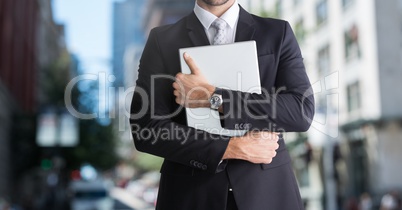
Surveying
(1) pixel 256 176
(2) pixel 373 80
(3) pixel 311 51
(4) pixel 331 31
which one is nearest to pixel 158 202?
(1) pixel 256 176

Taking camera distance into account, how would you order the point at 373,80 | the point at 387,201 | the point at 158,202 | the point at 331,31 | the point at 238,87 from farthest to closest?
the point at 331,31 < the point at 373,80 < the point at 387,201 < the point at 158,202 < the point at 238,87

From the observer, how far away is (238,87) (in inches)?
91.0

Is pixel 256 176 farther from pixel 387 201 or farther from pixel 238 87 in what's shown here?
pixel 387 201

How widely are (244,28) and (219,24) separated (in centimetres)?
11

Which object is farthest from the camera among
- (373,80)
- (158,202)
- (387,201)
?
(373,80)

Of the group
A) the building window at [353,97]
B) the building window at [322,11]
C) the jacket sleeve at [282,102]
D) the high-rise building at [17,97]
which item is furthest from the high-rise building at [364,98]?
the jacket sleeve at [282,102]

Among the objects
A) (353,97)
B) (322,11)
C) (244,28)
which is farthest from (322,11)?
(244,28)

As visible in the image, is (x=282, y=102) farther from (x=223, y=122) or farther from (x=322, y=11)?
(x=322, y=11)

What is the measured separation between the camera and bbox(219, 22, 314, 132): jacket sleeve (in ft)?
7.39

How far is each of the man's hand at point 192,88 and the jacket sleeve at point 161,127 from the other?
0.10 m

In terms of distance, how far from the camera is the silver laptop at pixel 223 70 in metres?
2.25

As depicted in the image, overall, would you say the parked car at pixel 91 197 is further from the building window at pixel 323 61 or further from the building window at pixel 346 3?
the building window at pixel 346 3

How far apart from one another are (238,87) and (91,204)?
35107mm

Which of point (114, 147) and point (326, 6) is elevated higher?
point (326, 6)
